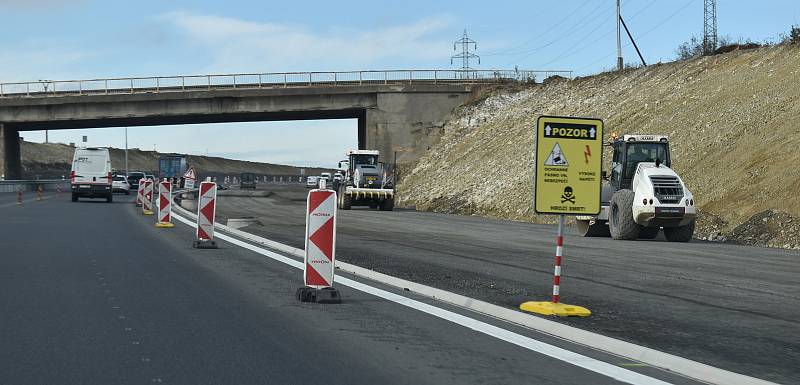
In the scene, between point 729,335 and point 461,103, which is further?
point 461,103

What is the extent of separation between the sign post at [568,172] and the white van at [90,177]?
41.9 meters

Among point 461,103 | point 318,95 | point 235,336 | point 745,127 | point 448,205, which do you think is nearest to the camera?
point 235,336

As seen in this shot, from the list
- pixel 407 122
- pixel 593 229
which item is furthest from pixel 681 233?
pixel 407 122

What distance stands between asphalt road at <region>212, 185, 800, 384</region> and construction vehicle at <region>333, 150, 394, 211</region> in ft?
69.5

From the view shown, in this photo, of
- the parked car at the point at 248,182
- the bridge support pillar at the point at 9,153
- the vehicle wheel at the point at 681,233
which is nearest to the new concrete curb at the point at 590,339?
the vehicle wheel at the point at 681,233

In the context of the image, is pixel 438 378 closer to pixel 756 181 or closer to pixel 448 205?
pixel 756 181

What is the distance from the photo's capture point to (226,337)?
7.91 metres

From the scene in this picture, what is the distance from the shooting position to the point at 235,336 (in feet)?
26.1

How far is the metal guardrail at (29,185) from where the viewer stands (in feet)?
215

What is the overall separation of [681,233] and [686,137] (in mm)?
15253

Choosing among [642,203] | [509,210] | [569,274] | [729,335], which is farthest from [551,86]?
[729,335]

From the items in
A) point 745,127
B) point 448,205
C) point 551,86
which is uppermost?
point 551,86

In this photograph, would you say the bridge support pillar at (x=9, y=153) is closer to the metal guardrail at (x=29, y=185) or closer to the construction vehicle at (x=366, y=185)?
the metal guardrail at (x=29, y=185)

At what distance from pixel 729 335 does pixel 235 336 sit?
439 centimetres
